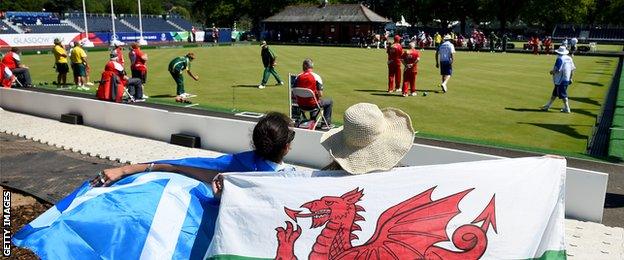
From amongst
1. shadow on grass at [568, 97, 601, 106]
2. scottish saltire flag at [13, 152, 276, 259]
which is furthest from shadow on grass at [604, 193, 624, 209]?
shadow on grass at [568, 97, 601, 106]

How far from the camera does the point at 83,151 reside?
10.7 meters

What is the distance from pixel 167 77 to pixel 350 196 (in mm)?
20638

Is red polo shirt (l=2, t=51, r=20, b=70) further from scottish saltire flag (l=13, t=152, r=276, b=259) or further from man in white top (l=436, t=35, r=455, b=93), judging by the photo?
scottish saltire flag (l=13, t=152, r=276, b=259)

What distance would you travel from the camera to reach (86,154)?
1035 centimetres

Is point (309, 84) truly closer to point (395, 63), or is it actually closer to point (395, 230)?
point (395, 63)

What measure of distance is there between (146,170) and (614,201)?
6405 millimetres

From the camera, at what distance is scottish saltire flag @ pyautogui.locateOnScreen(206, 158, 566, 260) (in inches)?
134

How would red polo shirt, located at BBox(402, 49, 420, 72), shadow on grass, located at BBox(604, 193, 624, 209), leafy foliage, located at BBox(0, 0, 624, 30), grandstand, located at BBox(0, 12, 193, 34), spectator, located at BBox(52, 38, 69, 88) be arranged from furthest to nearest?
leafy foliage, located at BBox(0, 0, 624, 30) < grandstand, located at BBox(0, 12, 193, 34) < spectator, located at BBox(52, 38, 69, 88) < red polo shirt, located at BBox(402, 49, 420, 72) < shadow on grass, located at BBox(604, 193, 624, 209)

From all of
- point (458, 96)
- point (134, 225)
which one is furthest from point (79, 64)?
point (134, 225)

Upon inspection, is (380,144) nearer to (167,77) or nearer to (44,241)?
(44,241)

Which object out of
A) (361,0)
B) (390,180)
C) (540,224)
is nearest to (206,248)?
(390,180)

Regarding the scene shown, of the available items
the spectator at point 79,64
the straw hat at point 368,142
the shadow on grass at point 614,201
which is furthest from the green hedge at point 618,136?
the spectator at point 79,64

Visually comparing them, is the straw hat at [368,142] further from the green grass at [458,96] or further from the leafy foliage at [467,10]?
the leafy foliage at [467,10]

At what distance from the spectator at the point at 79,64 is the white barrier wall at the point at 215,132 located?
3.09m
